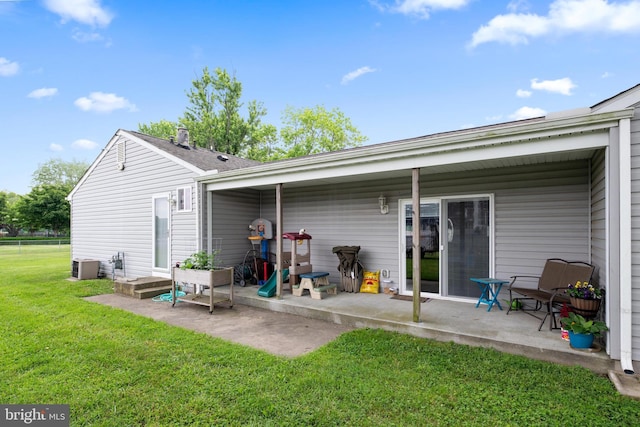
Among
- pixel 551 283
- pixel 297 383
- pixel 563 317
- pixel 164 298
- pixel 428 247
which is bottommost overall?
pixel 164 298

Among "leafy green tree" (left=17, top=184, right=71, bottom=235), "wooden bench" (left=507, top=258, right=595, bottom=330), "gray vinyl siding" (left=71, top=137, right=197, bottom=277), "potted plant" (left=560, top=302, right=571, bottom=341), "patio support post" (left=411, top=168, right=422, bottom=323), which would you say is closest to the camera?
Result: "potted plant" (left=560, top=302, right=571, bottom=341)

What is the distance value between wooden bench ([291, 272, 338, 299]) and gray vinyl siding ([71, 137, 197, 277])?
2623mm

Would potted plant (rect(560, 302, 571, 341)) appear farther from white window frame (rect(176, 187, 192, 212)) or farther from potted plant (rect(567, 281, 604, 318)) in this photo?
white window frame (rect(176, 187, 192, 212))

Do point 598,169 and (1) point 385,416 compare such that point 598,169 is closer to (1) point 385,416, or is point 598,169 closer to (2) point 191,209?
(1) point 385,416

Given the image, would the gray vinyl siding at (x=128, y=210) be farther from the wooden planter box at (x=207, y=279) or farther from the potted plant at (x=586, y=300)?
the potted plant at (x=586, y=300)

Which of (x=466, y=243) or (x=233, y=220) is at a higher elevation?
(x=233, y=220)

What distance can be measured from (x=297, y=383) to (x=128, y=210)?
25.0 ft

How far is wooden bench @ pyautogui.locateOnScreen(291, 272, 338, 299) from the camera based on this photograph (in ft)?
19.6

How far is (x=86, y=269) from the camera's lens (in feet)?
29.2

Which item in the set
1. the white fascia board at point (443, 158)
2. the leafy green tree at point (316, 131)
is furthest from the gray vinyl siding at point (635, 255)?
the leafy green tree at point (316, 131)

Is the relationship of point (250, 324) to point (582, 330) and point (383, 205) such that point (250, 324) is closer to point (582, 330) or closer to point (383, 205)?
point (383, 205)

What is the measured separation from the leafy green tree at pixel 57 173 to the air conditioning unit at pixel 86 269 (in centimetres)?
4289

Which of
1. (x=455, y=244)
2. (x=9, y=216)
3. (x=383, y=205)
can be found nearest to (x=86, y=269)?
(x=383, y=205)

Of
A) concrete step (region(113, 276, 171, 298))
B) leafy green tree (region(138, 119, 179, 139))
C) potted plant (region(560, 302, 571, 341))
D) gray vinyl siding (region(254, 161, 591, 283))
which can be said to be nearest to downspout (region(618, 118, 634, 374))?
potted plant (region(560, 302, 571, 341))
